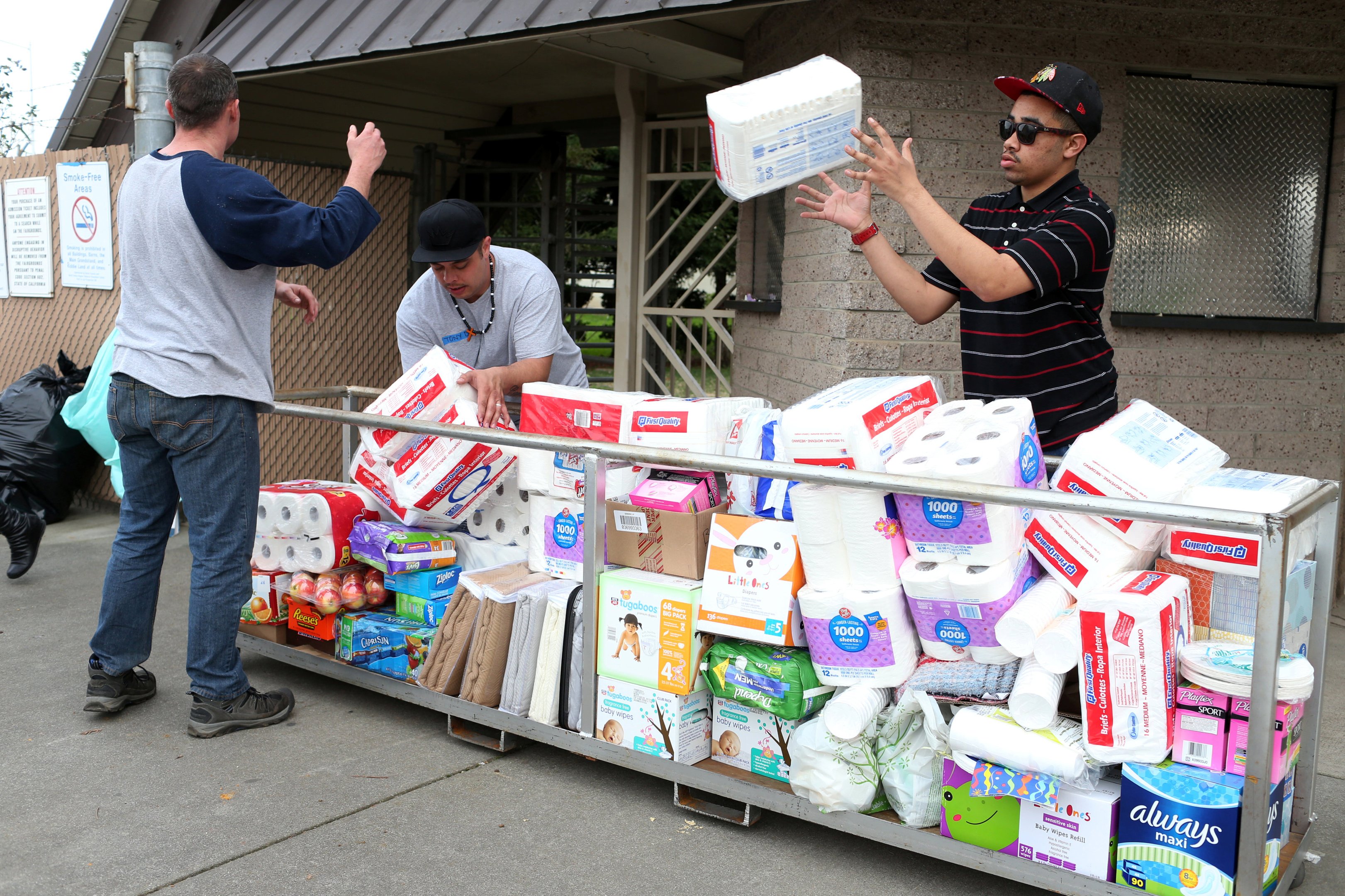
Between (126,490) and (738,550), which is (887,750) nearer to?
(738,550)

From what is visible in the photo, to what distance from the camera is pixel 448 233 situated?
3.93m

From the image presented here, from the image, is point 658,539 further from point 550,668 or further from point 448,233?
point 448,233

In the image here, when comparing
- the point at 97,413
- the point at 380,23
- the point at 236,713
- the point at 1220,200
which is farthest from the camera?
the point at 97,413

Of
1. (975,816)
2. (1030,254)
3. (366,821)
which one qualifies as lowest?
(366,821)

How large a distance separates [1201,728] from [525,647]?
1947 millimetres

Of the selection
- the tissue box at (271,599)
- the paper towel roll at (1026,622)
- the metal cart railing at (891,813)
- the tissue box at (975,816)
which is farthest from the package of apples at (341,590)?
the paper towel roll at (1026,622)

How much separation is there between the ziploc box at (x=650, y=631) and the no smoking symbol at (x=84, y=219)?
5560 millimetres

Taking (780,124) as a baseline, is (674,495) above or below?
below

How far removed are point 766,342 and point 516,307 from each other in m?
2.11

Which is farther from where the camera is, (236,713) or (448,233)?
(448,233)

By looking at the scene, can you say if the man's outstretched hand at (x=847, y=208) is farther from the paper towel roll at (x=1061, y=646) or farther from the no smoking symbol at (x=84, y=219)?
the no smoking symbol at (x=84, y=219)

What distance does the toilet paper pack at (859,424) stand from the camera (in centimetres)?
284

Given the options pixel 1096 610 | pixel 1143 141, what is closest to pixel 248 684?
pixel 1096 610

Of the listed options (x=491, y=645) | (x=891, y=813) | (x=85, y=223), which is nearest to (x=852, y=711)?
(x=891, y=813)
